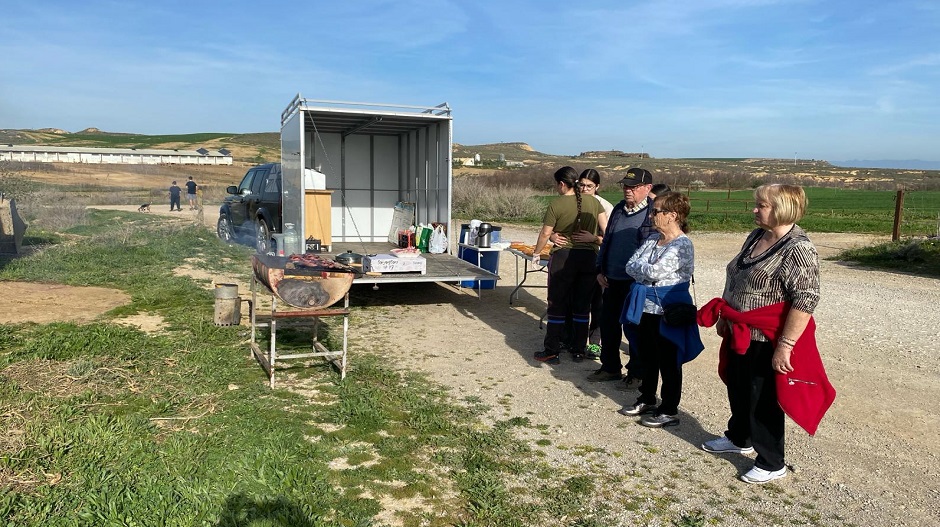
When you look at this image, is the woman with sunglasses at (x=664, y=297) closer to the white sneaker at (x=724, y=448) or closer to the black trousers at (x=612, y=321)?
the white sneaker at (x=724, y=448)

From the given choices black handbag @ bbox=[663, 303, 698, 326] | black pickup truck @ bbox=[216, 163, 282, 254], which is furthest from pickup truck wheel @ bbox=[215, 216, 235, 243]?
black handbag @ bbox=[663, 303, 698, 326]

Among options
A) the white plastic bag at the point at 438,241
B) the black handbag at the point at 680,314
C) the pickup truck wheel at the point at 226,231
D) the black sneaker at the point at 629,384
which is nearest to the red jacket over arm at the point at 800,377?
the black handbag at the point at 680,314

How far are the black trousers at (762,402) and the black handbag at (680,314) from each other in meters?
0.43

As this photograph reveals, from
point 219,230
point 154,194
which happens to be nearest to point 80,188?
point 154,194

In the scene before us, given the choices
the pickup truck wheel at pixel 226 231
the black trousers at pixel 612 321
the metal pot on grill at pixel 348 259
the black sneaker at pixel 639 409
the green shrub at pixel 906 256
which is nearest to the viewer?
the black sneaker at pixel 639 409

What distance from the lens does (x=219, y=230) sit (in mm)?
15938

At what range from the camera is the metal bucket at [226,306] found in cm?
697

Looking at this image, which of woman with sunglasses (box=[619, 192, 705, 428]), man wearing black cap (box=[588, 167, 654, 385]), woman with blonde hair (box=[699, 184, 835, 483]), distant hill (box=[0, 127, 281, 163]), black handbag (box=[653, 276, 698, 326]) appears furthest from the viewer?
distant hill (box=[0, 127, 281, 163])

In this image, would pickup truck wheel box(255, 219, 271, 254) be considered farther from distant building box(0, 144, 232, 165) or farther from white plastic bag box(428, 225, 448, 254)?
distant building box(0, 144, 232, 165)

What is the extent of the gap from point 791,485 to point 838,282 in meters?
8.50

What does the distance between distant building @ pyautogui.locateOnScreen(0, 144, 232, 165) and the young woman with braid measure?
61662mm

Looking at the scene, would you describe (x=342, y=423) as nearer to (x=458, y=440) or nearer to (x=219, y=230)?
(x=458, y=440)

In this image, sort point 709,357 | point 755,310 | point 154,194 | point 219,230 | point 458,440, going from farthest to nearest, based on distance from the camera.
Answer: point 154,194 → point 219,230 → point 709,357 → point 458,440 → point 755,310

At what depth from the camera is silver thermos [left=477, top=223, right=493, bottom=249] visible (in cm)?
889
